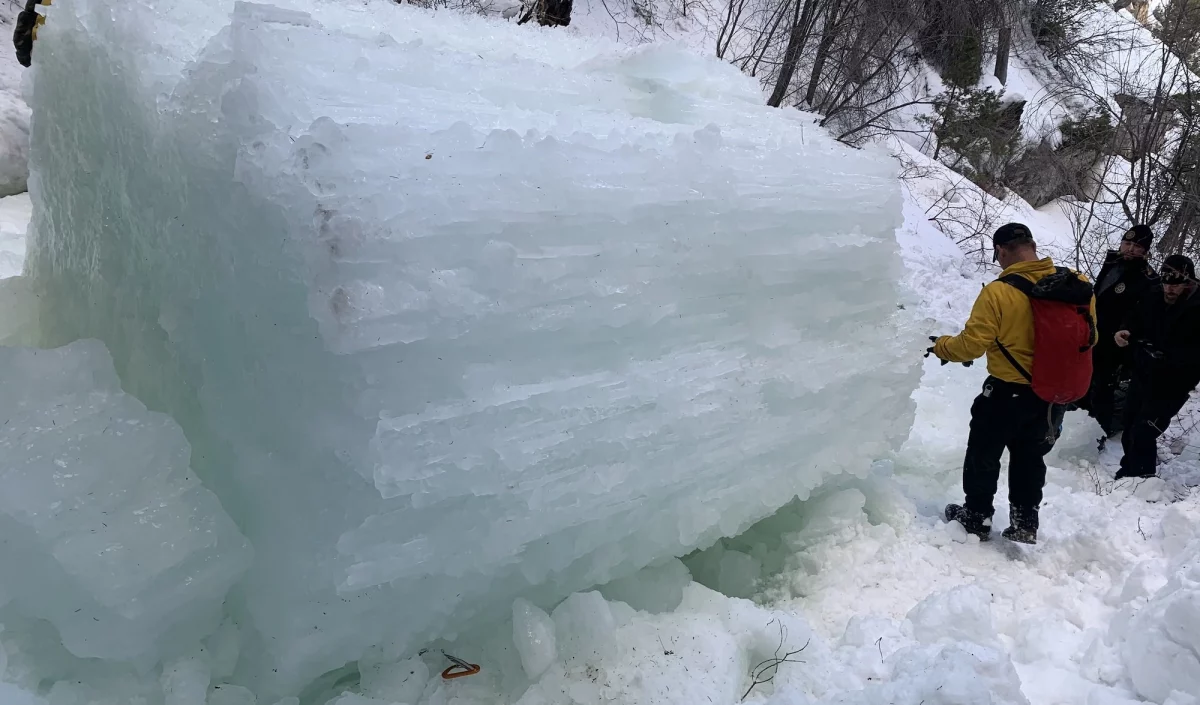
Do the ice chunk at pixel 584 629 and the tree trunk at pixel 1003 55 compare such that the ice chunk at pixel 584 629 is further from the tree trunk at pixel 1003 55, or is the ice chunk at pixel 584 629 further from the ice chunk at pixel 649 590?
the tree trunk at pixel 1003 55

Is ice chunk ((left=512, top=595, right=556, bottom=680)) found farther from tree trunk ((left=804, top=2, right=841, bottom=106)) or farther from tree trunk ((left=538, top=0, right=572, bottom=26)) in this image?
tree trunk ((left=804, top=2, right=841, bottom=106))

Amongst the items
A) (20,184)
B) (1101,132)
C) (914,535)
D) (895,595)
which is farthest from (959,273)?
(20,184)

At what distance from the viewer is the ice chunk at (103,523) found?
5.42 ft

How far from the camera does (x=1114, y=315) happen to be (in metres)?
4.09

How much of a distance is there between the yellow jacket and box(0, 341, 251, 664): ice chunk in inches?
105

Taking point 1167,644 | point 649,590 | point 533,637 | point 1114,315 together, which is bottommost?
point 649,590

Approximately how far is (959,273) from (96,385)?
25.8 ft

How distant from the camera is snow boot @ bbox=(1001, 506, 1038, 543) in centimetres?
295

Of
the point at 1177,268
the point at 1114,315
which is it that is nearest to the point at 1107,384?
the point at 1114,315

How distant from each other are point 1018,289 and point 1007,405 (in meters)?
0.51

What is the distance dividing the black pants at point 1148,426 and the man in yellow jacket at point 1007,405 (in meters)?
1.27

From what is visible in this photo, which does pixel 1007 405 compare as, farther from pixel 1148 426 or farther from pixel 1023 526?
pixel 1148 426

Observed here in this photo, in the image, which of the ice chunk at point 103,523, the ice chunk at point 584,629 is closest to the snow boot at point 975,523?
the ice chunk at point 584,629

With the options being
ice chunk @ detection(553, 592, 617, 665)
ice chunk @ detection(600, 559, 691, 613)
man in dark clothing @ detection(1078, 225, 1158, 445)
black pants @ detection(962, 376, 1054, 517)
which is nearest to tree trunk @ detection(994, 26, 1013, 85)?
man in dark clothing @ detection(1078, 225, 1158, 445)
